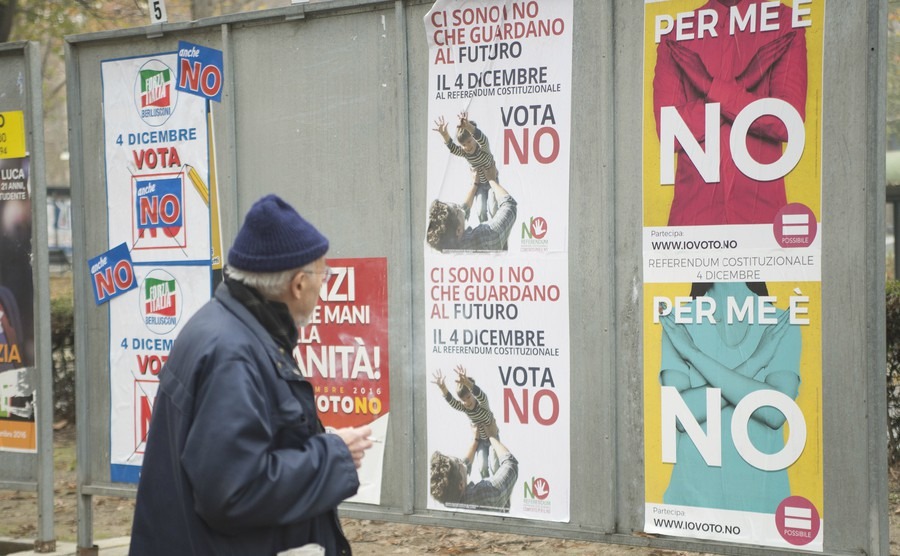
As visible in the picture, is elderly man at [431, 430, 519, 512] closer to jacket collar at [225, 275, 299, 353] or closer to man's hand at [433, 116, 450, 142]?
man's hand at [433, 116, 450, 142]

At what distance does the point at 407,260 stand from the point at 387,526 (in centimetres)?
261

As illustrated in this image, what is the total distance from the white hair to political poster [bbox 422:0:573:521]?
234cm

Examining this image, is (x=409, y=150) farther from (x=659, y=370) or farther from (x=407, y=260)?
(x=659, y=370)

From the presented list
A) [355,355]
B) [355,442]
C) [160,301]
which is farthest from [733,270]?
[160,301]

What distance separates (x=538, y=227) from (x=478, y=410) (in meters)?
0.93

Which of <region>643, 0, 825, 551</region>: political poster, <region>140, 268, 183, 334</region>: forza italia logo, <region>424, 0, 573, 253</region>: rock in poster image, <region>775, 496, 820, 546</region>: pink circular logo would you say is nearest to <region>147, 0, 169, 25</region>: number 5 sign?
<region>140, 268, 183, 334</region>: forza italia logo

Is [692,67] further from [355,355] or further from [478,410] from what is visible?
[355,355]

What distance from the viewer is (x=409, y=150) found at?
565 cm

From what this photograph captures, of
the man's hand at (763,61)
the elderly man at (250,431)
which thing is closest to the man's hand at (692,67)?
the man's hand at (763,61)

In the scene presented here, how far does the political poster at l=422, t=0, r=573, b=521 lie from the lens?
528 centimetres

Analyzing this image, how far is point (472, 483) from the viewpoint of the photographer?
18.1ft

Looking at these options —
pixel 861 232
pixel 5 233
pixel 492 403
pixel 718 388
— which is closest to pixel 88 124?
pixel 5 233

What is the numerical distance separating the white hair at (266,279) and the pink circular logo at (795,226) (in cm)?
242

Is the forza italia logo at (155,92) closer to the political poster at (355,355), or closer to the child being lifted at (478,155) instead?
the political poster at (355,355)
